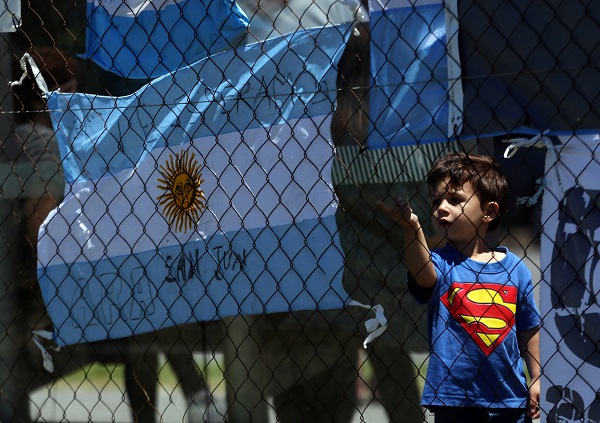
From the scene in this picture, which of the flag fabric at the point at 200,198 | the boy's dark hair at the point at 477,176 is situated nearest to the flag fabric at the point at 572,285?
the boy's dark hair at the point at 477,176

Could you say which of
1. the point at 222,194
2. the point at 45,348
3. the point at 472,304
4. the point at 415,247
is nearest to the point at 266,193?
the point at 222,194

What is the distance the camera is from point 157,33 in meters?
3.62

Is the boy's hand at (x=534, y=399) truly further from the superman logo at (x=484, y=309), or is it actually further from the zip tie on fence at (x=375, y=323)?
the zip tie on fence at (x=375, y=323)

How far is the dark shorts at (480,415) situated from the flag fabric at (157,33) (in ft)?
5.33

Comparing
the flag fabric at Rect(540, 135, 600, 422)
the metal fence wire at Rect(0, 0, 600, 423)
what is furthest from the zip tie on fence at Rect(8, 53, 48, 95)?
the flag fabric at Rect(540, 135, 600, 422)

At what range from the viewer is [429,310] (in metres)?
2.86

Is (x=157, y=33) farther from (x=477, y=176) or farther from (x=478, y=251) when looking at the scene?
(x=478, y=251)

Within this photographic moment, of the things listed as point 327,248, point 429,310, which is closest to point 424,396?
point 429,310

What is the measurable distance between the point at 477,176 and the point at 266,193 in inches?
35.0

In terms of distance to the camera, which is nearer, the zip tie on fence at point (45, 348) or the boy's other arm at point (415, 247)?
the boy's other arm at point (415, 247)

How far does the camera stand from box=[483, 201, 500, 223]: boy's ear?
2879mm

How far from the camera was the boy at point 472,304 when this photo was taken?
2754 mm

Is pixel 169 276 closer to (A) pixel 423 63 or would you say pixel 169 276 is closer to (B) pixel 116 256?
(B) pixel 116 256

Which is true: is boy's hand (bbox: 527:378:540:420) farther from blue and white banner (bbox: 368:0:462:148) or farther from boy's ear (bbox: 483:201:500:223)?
blue and white banner (bbox: 368:0:462:148)
